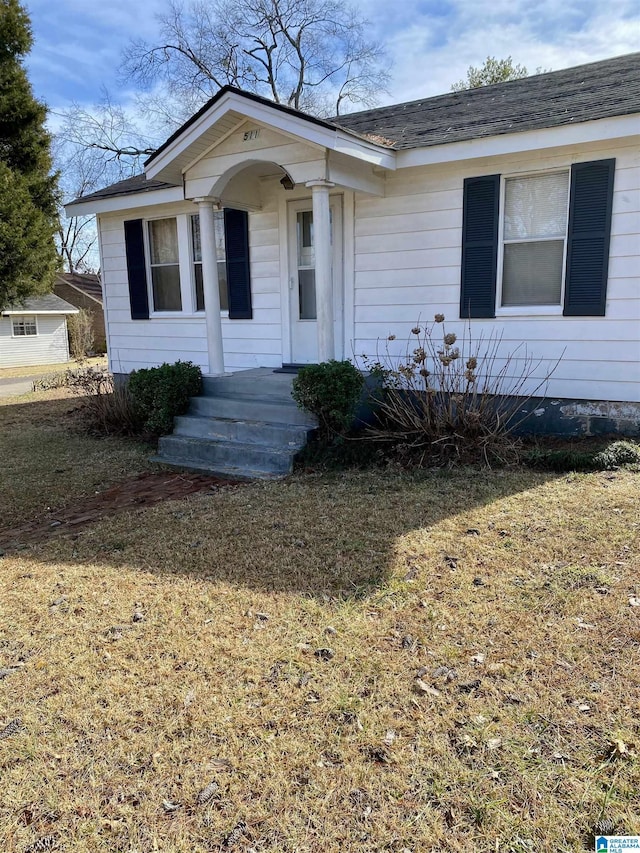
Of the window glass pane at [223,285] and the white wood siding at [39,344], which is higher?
the window glass pane at [223,285]

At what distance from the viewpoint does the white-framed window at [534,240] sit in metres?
6.47

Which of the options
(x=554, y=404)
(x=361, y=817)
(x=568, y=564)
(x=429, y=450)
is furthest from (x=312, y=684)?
(x=554, y=404)

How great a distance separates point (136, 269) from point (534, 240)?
6.31 meters

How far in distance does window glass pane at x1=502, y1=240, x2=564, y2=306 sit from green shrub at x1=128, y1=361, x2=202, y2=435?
403 centimetres

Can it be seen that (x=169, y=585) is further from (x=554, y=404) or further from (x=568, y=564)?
(x=554, y=404)

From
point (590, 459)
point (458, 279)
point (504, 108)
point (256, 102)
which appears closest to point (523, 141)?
Result: point (504, 108)

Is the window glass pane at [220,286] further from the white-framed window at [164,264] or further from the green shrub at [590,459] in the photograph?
the green shrub at [590,459]

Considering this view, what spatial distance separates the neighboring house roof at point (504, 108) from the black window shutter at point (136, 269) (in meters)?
1.00

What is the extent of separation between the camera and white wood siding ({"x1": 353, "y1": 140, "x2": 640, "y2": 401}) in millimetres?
6141

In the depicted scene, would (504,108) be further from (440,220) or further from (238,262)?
(238,262)

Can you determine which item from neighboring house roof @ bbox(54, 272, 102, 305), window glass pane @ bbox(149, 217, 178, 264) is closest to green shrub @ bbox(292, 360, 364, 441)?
window glass pane @ bbox(149, 217, 178, 264)

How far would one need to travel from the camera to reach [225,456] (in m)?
6.68

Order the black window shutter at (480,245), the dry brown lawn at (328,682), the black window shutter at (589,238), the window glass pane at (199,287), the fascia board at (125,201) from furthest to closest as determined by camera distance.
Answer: the window glass pane at (199,287) < the fascia board at (125,201) < the black window shutter at (480,245) < the black window shutter at (589,238) < the dry brown lawn at (328,682)

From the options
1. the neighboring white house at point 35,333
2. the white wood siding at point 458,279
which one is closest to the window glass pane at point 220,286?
the white wood siding at point 458,279
